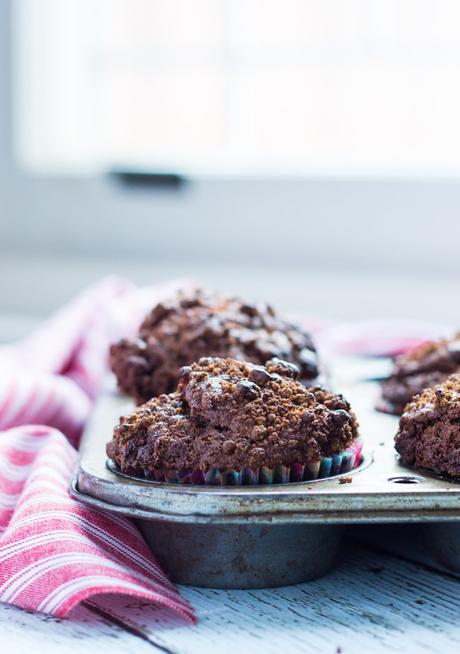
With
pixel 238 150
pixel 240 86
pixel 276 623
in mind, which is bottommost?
pixel 276 623

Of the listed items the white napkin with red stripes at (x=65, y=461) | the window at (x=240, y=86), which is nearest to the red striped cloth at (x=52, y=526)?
the white napkin with red stripes at (x=65, y=461)

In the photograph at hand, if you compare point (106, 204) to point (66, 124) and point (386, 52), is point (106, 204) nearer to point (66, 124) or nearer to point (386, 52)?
point (66, 124)

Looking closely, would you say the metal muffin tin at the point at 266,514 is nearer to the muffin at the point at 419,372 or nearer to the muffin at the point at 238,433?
the muffin at the point at 238,433

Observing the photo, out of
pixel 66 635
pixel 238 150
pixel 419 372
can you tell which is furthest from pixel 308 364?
pixel 238 150

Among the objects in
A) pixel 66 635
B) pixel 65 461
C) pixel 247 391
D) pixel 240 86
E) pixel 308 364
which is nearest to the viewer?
pixel 66 635

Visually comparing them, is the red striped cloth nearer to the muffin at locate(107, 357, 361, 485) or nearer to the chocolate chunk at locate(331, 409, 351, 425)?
the muffin at locate(107, 357, 361, 485)

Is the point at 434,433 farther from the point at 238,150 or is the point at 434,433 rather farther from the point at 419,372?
the point at 238,150
